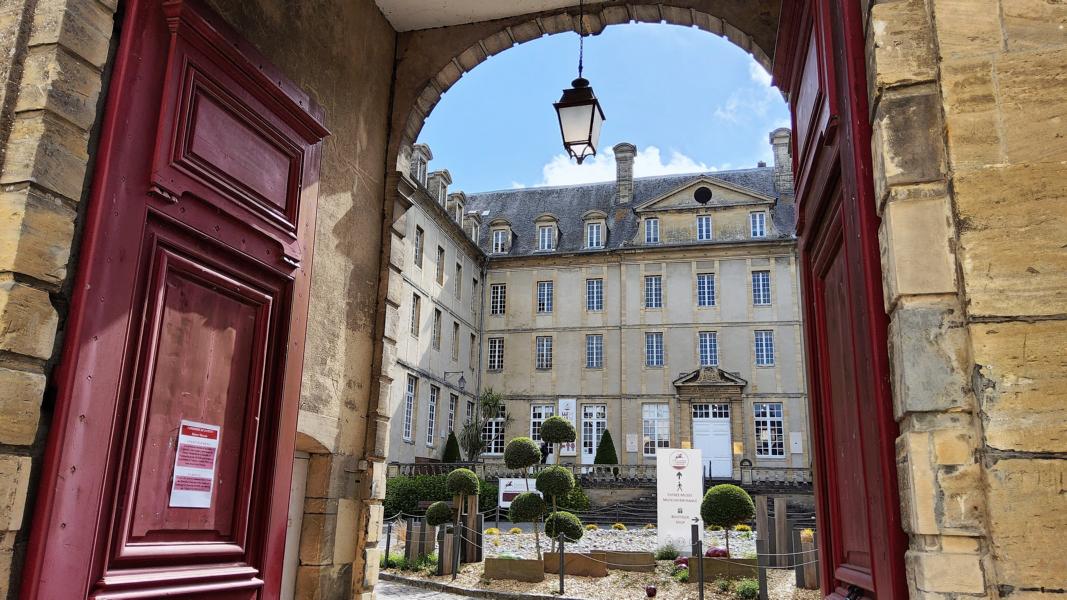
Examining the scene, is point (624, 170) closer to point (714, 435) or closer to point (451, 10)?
point (714, 435)

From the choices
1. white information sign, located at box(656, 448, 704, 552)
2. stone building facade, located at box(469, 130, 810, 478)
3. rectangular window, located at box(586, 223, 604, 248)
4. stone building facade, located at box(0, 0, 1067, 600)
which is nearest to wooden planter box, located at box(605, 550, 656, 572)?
white information sign, located at box(656, 448, 704, 552)

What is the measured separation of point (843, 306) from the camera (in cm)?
295

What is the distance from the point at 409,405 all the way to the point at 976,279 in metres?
23.4

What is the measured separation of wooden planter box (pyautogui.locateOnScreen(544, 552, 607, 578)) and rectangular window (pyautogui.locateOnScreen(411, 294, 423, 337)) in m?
13.7

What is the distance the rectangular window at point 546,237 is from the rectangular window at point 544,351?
146 inches

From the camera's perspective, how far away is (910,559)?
204 cm

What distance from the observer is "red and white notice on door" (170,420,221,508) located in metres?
3.06

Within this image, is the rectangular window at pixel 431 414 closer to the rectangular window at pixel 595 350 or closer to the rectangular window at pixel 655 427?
the rectangular window at pixel 595 350

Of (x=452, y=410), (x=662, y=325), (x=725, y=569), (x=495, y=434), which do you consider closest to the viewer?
(x=725, y=569)

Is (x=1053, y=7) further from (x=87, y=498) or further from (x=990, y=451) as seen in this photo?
(x=87, y=498)

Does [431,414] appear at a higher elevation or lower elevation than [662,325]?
lower

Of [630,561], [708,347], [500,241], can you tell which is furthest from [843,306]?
[500,241]

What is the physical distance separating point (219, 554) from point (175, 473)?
0.41 meters

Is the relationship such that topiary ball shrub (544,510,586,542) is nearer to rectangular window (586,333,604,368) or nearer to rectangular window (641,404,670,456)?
rectangular window (641,404,670,456)
